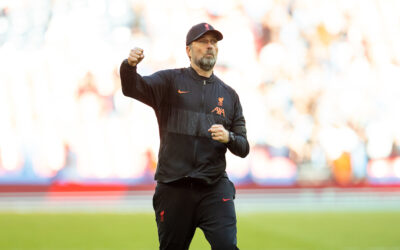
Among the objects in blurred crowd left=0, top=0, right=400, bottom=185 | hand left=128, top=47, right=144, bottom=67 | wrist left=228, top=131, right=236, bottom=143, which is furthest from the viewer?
blurred crowd left=0, top=0, right=400, bottom=185

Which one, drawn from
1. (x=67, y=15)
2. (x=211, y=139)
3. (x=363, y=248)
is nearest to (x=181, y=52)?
(x=67, y=15)

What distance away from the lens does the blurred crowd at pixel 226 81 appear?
19.3 m

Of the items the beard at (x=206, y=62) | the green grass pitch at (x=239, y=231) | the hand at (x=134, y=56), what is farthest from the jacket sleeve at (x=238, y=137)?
the green grass pitch at (x=239, y=231)

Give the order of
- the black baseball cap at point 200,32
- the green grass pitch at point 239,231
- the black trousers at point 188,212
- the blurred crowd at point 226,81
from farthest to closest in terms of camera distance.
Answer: the blurred crowd at point 226,81, the green grass pitch at point 239,231, the black baseball cap at point 200,32, the black trousers at point 188,212

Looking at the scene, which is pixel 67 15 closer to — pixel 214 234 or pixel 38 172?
pixel 38 172

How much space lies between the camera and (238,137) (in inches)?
161

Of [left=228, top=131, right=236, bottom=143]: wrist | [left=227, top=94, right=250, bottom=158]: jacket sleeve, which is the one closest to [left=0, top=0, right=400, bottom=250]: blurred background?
[left=227, top=94, right=250, bottom=158]: jacket sleeve

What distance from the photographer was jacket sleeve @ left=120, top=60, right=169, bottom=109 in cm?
382

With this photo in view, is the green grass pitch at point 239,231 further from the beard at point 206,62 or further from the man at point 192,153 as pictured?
the beard at point 206,62

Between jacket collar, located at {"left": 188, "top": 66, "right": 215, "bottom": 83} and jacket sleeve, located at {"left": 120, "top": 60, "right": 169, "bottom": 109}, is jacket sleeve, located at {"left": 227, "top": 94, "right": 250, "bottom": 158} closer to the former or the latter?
jacket collar, located at {"left": 188, "top": 66, "right": 215, "bottom": 83}

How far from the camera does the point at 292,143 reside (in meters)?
21.0

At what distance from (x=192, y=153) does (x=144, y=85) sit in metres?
0.58

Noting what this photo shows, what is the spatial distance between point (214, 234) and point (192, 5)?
685 inches

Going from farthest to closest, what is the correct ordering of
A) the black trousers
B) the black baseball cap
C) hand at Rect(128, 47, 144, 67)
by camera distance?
the black baseball cap
the black trousers
hand at Rect(128, 47, 144, 67)
